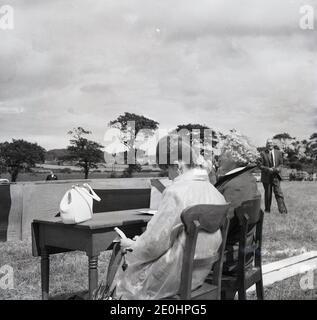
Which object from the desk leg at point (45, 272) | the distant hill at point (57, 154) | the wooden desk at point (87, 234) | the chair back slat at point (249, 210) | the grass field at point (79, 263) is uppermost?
the distant hill at point (57, 154)

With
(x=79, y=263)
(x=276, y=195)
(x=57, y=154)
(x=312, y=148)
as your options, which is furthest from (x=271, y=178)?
(x=312, y=148)

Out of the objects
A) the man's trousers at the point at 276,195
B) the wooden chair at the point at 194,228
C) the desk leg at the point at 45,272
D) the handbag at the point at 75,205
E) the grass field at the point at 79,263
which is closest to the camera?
the wooden chair at the point at 194,228

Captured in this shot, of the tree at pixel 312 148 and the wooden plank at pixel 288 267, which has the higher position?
the tree at pixel 312 148

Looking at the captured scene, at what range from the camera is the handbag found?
125 inches

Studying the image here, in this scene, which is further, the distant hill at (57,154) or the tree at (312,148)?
the tree at (312,148)

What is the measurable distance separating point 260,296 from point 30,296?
88.8 inches

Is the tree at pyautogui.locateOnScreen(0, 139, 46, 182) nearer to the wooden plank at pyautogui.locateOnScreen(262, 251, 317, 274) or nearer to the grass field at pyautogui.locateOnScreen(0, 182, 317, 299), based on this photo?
the grass field at pyautogui.locateOnScreen(0, 182, 317, 299)

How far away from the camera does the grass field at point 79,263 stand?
4504mm

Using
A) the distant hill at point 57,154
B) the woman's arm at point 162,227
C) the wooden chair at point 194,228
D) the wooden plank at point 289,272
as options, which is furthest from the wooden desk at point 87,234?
the distant hill at point 57,154

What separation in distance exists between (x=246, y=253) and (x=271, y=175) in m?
8.17

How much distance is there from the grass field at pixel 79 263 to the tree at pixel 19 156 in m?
6.81

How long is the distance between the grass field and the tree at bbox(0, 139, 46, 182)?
6809 mm

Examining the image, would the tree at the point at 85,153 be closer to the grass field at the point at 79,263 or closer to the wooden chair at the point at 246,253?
the grass field at the point at 79,263
